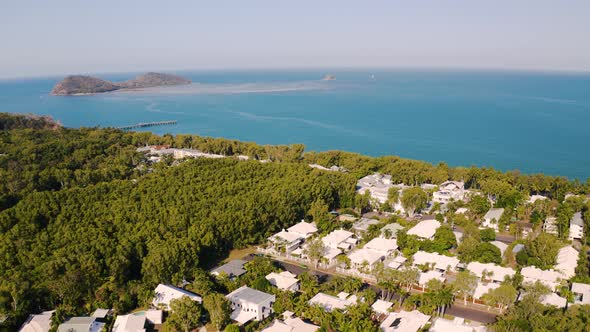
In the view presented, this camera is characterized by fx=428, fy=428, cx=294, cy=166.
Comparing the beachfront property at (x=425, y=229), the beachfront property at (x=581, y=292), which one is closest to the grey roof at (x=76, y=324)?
the beachfront property at (x=425, y=229)

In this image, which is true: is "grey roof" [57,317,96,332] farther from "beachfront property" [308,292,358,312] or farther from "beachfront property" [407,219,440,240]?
"beachfront property" [407,219,440,240]

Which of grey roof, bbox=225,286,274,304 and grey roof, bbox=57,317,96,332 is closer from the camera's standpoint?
grey roof, bbox=57,317,96,332

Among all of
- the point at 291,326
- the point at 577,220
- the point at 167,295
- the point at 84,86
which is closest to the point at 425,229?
the point at 577,220

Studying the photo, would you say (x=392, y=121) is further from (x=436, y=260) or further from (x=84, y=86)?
(x=84, y=86)

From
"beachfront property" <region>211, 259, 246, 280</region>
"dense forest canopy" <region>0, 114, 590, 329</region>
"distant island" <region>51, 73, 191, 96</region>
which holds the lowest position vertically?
"beachfront property" <region>211, 259, 246, 280</region>

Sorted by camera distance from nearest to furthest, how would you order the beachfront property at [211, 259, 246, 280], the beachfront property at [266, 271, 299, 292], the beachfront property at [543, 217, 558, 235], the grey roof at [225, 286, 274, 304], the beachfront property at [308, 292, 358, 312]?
the beachfront property at [308, 292, 358, 312], the grey roof at [225, 286, 274, 304], the beachfront property at [266, 271, 299, 292], the beachfront property at [211, 259, 246, 280], the beachfront property at [543, 217, 558, 235]

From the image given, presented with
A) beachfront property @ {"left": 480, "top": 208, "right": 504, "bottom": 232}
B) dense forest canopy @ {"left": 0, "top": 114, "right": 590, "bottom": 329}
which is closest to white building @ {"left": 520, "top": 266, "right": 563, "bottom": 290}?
beachfront property @ {"left": 480, "top": 208, "right": 504, "bottom": 232}

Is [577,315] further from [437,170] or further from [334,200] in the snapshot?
[437,170]

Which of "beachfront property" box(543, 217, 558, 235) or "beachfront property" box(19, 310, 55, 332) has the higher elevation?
"beachfront property" box(19, 310, 55, 332)
